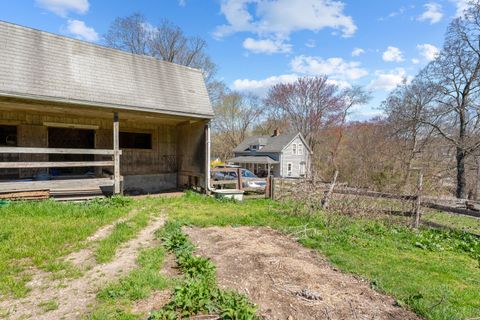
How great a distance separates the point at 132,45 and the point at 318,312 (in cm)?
3598

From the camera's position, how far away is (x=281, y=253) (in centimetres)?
496

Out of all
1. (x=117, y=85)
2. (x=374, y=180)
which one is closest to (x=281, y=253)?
(x=117, y=85)

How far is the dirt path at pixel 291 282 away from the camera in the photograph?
3.11 meters

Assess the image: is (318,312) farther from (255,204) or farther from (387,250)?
(255,204)

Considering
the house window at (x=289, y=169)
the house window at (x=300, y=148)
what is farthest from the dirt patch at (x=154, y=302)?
the house window at (x=300, y=148)

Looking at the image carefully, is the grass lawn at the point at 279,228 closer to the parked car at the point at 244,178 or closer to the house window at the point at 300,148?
the parked car at the point at 244,178

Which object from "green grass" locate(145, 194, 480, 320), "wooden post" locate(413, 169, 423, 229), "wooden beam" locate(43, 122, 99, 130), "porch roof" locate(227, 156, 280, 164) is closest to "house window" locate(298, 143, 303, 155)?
"porch roof" locate(227, 156, 280, 164)

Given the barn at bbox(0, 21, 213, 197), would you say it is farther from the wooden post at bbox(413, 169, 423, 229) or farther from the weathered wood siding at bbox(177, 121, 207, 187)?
the wooden post at bbox(413, 169, 423, 229)

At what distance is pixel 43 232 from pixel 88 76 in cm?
564

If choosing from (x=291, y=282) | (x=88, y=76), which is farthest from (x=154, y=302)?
(x=88, y=76)

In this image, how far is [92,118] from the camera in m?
10.5

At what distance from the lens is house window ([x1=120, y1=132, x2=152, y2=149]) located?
11.3 m

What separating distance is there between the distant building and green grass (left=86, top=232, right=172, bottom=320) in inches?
1156

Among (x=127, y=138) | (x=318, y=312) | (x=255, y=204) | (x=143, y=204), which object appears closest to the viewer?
(x=318, y=312)
